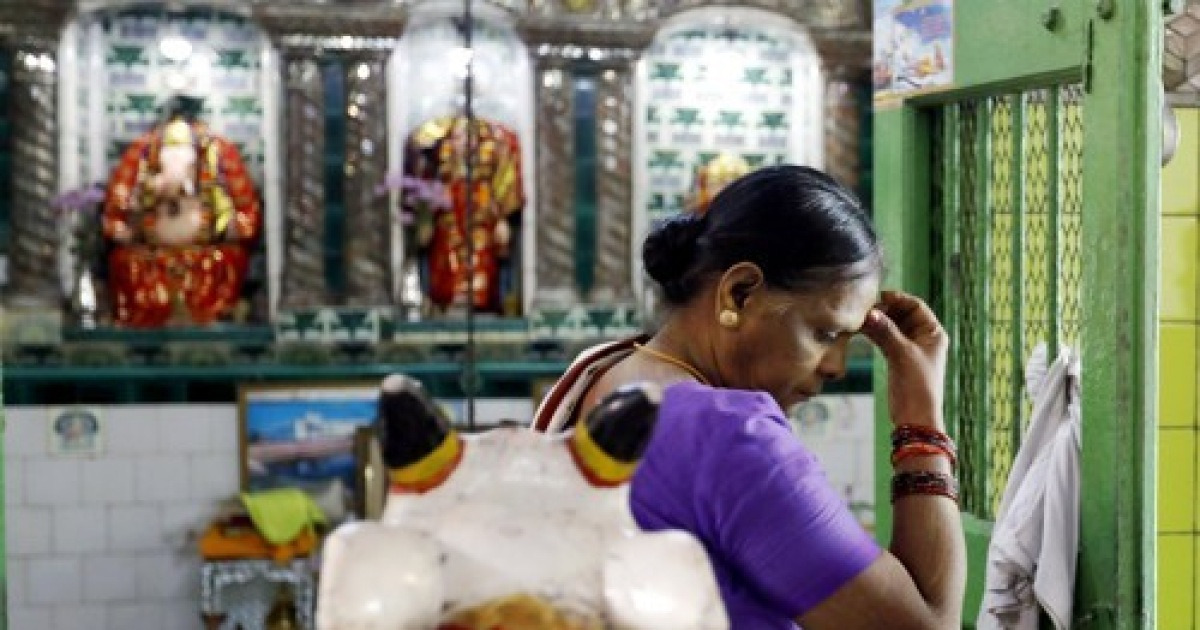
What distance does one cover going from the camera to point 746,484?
1677 mm

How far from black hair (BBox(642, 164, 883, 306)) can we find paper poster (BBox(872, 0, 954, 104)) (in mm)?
1109

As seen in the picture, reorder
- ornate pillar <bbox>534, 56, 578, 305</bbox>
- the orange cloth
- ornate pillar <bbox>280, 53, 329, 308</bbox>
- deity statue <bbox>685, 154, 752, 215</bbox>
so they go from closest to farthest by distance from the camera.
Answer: the orange cloth, ornate pillar <bbox>280, 53, 329, 308</bbox>, ornate pillar <bbox>534, 56, 578, 305</bbox>, deity statue <bbox>685, 154, 752, 215</bbox>

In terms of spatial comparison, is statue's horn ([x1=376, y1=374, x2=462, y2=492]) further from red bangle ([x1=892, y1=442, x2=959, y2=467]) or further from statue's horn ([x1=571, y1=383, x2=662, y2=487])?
red bangle ([x1=892, y1=442, x2=959, y2=467])

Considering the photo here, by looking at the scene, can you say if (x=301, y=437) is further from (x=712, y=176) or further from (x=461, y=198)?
(x=712, y=176)

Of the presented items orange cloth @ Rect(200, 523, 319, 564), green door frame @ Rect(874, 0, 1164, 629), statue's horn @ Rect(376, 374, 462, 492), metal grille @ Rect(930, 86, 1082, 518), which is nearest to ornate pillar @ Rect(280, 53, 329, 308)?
orange cloth @ Rect(200, 523, 319, 564)

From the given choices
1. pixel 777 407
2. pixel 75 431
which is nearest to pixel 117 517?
pixel 75 431

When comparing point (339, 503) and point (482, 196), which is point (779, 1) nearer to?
point (482, 196)

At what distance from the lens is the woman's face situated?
6.04 feet

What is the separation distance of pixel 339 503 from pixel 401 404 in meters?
5.88

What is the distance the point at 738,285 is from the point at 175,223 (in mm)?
5300

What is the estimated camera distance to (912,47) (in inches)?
119

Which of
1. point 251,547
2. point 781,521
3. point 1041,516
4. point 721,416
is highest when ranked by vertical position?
point 721,416

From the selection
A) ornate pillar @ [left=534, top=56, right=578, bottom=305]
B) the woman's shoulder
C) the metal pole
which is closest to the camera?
the woman's shoulder

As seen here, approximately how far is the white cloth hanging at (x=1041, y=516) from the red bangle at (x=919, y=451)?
686 mm
